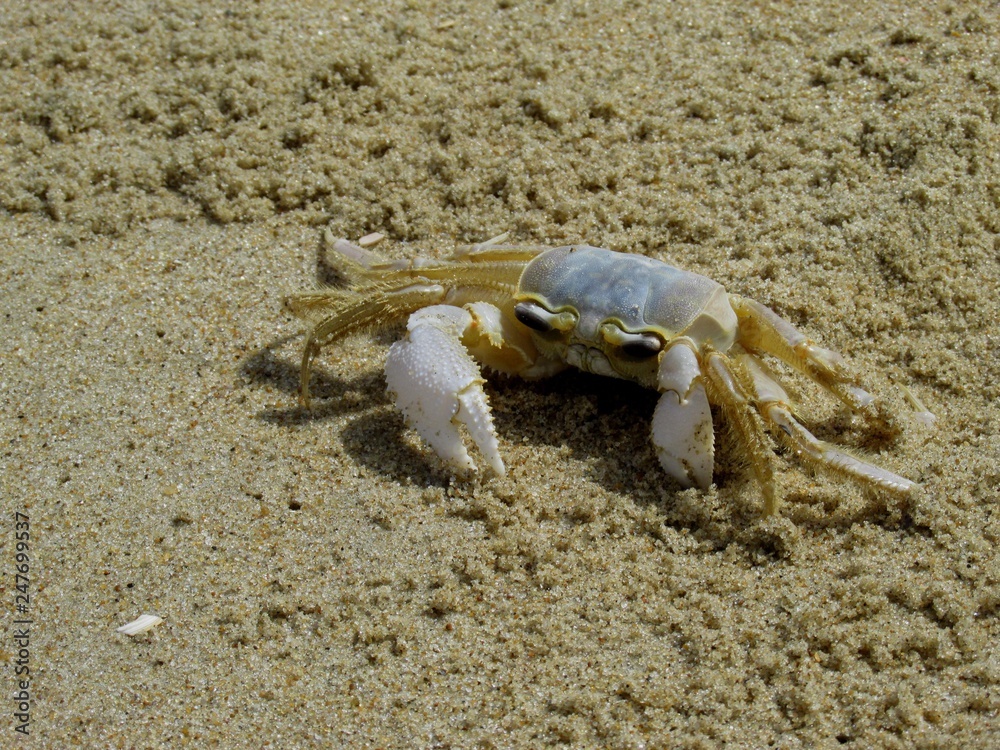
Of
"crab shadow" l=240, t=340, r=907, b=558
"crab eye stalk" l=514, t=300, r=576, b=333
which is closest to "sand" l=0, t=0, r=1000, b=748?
"crab shadow" l=240, t=340, r=907, b=558

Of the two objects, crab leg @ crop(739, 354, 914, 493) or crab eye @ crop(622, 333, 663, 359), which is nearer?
crab leg @ crop(739, 354, 914, 493)

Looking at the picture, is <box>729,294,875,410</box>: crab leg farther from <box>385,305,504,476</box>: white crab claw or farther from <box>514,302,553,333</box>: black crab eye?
<box>385,305,504,476</box>: white crab claw

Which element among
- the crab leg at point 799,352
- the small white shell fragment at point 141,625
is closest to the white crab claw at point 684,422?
the crab leg at point 799,352

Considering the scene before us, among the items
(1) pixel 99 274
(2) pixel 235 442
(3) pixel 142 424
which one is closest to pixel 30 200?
(1) pixel 99 274

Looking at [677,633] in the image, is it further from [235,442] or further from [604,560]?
[235,442]

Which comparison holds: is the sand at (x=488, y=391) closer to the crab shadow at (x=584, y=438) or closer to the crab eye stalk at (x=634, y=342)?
the crab shadow at (x=584, y=438)

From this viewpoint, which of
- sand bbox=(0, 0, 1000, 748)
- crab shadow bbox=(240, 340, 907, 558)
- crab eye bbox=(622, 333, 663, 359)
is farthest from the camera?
crab eye bbox=(622, 333, 663, 359)
